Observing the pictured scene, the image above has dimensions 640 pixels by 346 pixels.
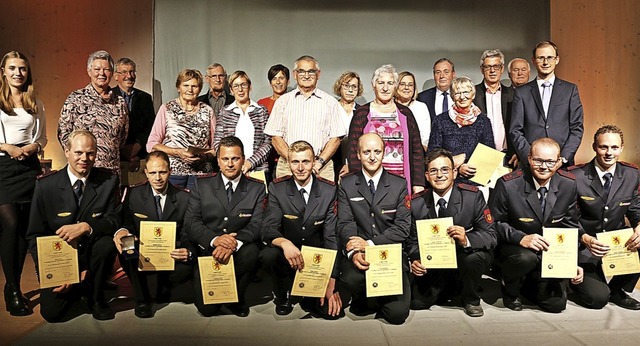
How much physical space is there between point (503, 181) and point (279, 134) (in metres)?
1.57

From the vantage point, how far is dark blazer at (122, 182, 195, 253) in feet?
11.4

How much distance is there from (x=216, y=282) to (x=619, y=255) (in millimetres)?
2422

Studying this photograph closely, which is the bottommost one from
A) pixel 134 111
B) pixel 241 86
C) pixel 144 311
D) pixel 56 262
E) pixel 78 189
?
pixel 144 311

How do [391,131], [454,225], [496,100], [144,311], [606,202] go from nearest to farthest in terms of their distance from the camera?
[144,311], [454,225], [606,202], [391,131], [496,100]

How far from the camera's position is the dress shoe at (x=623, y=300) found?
3.42 meters

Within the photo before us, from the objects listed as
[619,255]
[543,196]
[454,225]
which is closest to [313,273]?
[454,225]

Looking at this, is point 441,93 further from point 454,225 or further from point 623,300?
point 623,300

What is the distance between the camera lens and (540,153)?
3416 millimetres

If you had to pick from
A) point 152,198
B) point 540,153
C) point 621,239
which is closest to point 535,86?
point 540,153

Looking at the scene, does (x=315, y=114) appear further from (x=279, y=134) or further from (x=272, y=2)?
(x=272, y=2)

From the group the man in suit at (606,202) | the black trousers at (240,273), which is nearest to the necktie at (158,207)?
the black trousers at (240,273)

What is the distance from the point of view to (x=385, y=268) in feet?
10.3

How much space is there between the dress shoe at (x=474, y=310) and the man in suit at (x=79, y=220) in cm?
208

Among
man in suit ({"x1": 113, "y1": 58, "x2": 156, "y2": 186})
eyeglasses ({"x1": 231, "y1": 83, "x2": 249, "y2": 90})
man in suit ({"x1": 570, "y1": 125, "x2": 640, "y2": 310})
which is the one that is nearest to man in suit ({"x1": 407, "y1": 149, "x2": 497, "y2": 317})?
man in suit ({"x1": 570, "y1": 125, "x2": 640, "y2": 310})
